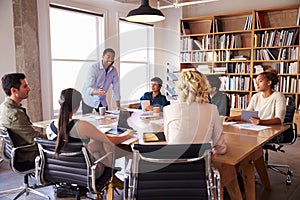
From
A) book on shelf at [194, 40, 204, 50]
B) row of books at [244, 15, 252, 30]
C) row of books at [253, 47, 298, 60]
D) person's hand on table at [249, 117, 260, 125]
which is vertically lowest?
person's hand on table at [249, 117, 260, 125]

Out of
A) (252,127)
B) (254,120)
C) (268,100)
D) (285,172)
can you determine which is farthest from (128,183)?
(285,172)

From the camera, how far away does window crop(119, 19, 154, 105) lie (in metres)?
5.77

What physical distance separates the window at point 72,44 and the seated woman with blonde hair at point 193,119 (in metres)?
3.05

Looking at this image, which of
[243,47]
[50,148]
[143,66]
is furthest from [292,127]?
[143,66]

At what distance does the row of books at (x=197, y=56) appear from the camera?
589cm

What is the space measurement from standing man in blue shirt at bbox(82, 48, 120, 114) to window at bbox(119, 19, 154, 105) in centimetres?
158

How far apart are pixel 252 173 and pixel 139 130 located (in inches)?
40.0

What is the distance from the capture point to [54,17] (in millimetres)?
4547

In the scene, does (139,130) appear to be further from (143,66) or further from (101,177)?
(143,66)

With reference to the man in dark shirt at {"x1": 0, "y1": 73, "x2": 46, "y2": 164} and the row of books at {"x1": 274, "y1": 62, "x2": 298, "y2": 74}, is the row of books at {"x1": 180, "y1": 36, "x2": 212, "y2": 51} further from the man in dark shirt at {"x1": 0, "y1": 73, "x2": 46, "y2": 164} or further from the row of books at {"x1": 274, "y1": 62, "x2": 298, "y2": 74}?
the man in dark shirt at {"x1": 0, "y1": 73, "x2": 46, "y2": 164}

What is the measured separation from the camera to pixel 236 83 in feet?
18.5

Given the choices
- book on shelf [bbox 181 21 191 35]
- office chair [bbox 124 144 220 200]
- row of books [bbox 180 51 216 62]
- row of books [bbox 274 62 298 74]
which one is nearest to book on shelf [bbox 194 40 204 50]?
row of books [bbox 180 51 216 62]

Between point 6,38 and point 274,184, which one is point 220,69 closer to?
point 274,184

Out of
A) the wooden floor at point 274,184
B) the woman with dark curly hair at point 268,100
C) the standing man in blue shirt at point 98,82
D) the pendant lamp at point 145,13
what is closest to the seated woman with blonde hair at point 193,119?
the woman with dark curly hair at point 268,100
